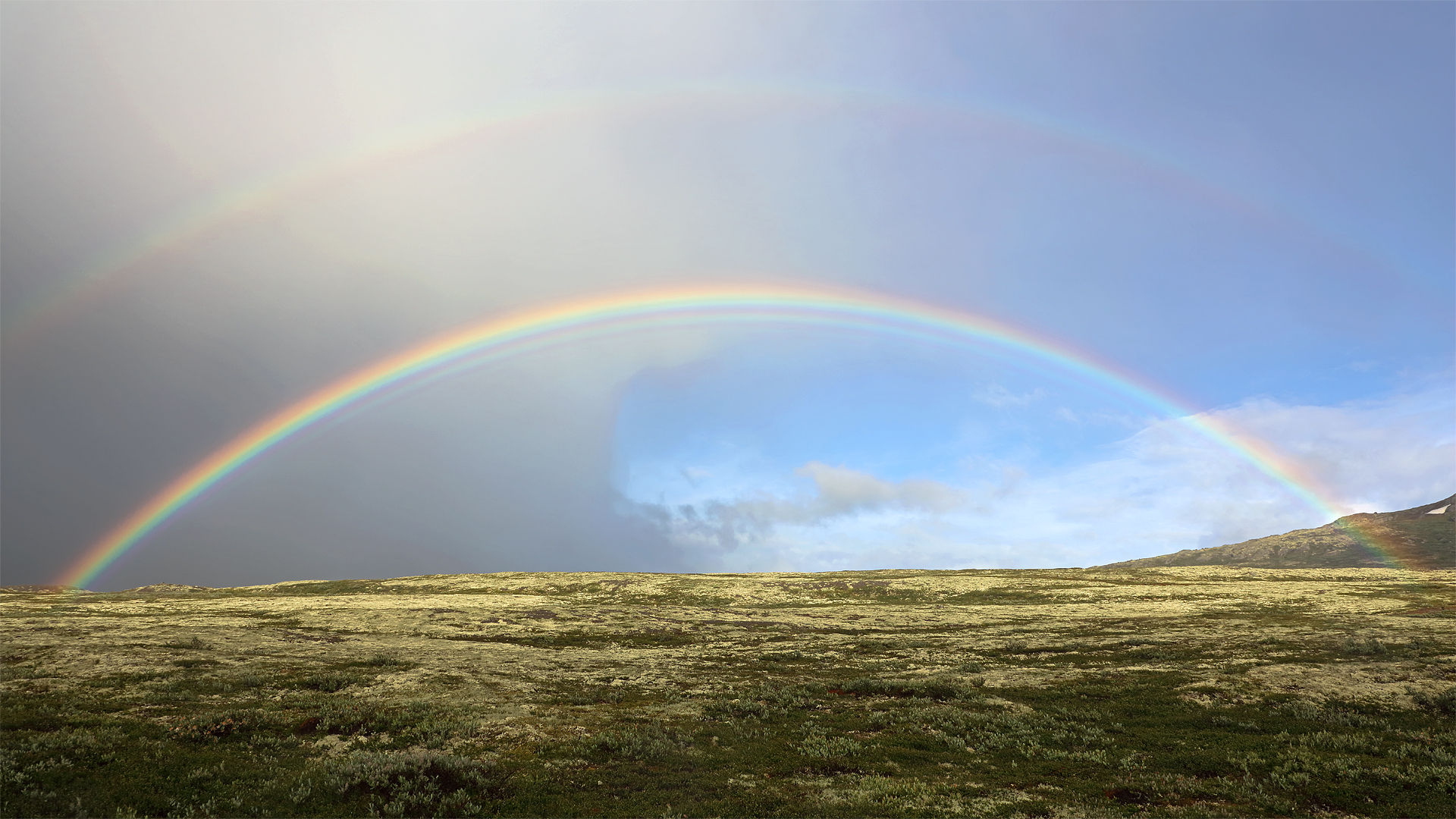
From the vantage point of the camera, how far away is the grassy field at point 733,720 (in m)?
18.4

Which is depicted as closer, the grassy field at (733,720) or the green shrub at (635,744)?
the grassy field at (733,720)

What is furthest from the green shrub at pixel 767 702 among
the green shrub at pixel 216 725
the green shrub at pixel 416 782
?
the green shrub at pixel 216 725

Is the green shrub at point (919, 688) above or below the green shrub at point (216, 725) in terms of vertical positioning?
below

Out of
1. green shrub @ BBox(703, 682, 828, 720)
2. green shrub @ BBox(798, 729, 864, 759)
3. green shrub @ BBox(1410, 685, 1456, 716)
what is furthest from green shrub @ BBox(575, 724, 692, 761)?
green shrub @ BBox(1410, 685, 1456, 716)

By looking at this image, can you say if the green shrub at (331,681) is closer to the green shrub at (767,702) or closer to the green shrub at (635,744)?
the green shrub at (635,744)

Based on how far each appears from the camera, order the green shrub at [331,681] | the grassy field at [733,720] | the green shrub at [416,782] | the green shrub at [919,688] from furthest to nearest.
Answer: the green shrub at [919,688], the green shrub at [331,681], the grassy field at [733,720], the green shrub at [416,782]

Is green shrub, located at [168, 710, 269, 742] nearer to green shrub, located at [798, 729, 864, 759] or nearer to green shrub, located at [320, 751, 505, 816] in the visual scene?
green shrub, located at [320, 751, 505, 816]

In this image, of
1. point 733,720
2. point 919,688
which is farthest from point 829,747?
point 919,688

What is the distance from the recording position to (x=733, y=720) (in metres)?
29.0

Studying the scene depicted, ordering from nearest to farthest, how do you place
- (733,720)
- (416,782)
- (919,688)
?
(416,782) → (733,720) → (919,688)

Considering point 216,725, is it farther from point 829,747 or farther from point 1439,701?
point 1439,701

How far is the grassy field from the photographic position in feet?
60.5

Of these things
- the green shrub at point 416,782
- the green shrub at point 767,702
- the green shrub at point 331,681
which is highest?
the green shrub at point 416,782

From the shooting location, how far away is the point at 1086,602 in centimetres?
9325
